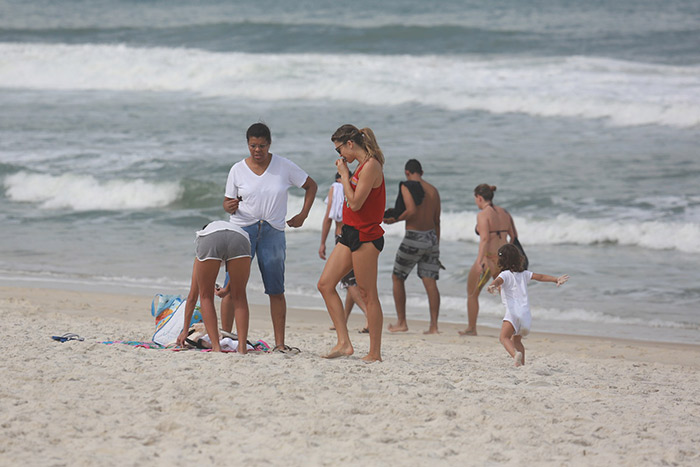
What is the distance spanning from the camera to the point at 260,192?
5.63 metres

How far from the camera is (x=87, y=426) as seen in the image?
413 centimetres

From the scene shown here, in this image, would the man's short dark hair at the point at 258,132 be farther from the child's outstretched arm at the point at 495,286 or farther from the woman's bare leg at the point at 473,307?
the woman's bare leg at the point at 473,307

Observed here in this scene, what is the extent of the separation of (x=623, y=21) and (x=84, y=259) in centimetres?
3343

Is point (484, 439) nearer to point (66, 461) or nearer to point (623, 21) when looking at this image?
point (66, 461)

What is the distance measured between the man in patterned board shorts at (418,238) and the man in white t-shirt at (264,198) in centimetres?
257

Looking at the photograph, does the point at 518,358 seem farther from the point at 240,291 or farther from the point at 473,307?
the point at 240,291

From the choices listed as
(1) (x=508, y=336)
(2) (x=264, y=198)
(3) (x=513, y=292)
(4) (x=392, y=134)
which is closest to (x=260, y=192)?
(2) (x=264, y=198)

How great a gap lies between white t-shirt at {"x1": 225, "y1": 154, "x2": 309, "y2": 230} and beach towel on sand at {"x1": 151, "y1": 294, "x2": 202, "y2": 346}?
964 mm

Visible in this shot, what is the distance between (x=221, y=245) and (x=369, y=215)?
978 millimetres

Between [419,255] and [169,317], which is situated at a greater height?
[419,255]

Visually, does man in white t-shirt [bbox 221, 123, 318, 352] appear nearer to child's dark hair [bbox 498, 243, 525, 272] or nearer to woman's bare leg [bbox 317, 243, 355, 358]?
woman's bare leg [bbox 317, 243, 355, 358]

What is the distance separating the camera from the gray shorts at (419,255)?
330 inches

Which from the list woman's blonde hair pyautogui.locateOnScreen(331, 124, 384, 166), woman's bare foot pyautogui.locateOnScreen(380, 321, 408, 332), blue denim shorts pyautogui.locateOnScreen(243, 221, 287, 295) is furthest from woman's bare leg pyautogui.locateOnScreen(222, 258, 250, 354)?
woman's bare foot pyautogui.locateOnScreen(380, 321, 408, 332)

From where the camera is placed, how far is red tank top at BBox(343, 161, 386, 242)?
17.7 ft
